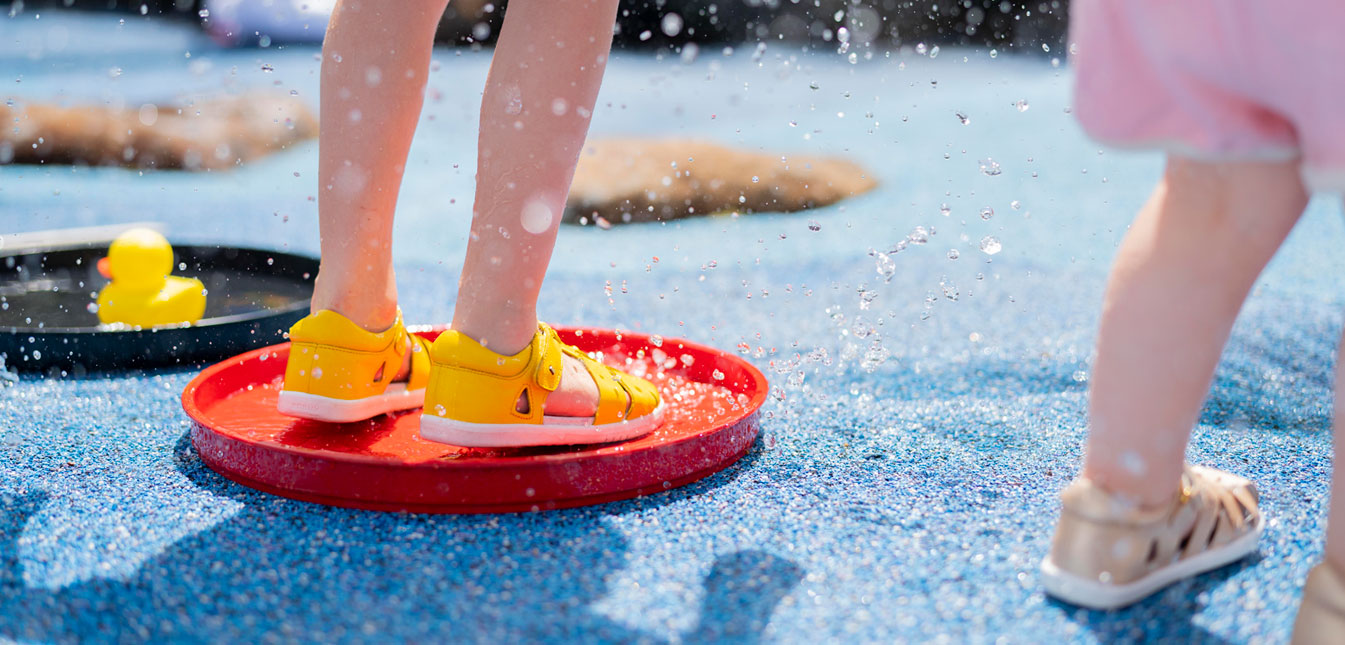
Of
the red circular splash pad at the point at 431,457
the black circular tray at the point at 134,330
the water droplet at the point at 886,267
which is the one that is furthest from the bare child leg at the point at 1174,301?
the water droplet at the point at 886,267

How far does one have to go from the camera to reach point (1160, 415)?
36.8 inches

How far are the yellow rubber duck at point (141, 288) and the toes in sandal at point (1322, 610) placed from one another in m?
1.87

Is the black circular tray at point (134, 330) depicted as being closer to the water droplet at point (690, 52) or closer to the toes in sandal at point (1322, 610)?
the toes in sandal at point (1322, 610)

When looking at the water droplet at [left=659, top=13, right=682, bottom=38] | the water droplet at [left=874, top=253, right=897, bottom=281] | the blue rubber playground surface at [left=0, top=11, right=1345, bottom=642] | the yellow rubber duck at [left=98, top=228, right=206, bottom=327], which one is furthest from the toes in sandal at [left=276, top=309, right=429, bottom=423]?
the water droplet at [left=659, top=13, right=682, bottom=38]

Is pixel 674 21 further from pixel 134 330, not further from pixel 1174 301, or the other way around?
pixel 1174 301

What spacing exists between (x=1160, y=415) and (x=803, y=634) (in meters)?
0.36

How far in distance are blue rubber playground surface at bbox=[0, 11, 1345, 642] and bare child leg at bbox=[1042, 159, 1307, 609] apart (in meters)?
0.05

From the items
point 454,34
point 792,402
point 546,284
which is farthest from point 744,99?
point 792,402

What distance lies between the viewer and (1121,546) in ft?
3.20

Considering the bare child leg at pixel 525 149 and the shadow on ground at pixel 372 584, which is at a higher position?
the bare child leg at pixel 525 149

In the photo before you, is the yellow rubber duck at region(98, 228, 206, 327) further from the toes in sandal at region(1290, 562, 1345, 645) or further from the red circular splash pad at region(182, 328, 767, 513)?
the toes in sandal at region(1290, 562, 1345, 645)

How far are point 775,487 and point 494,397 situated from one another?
0.36 meters

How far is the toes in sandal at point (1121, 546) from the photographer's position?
975 millimetres

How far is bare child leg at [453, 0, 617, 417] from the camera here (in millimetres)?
1212
